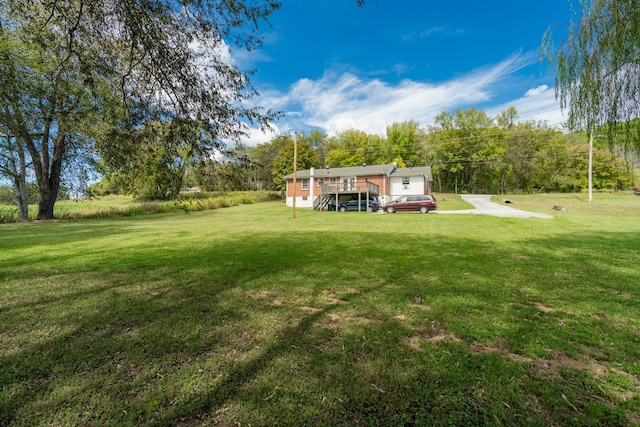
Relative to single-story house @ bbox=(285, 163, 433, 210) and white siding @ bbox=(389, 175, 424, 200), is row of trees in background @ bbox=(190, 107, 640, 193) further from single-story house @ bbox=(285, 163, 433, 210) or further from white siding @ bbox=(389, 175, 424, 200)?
white siding @ bbox=(389, 175, 424, 200)

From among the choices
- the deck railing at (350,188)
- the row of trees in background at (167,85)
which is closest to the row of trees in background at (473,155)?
the deck railing at (350,188)

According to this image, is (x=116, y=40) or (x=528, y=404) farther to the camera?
(x=116, y=40)

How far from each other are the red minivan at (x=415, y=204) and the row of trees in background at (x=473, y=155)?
2480 centimetres

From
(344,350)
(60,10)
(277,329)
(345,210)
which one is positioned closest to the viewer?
(344,350)

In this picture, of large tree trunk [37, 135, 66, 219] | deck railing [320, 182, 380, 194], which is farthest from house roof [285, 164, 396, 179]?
large tree trunk [37, 135, 66, 219]

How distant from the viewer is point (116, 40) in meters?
4.16

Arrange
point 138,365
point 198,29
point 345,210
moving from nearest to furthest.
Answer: point 138,365 → point 198,29 → point 345,210

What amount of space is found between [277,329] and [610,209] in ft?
97.0

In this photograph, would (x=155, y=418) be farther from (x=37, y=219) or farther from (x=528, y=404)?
(x=37, y=219)

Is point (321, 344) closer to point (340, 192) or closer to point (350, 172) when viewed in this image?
point (340, 192)

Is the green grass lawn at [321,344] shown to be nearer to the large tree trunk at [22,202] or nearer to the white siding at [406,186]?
the large tree trunk at [22,202]

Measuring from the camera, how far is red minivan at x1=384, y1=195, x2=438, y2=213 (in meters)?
23.2

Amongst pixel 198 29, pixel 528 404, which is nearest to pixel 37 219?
pixel 198 29

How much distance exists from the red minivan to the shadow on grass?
17700 mm
